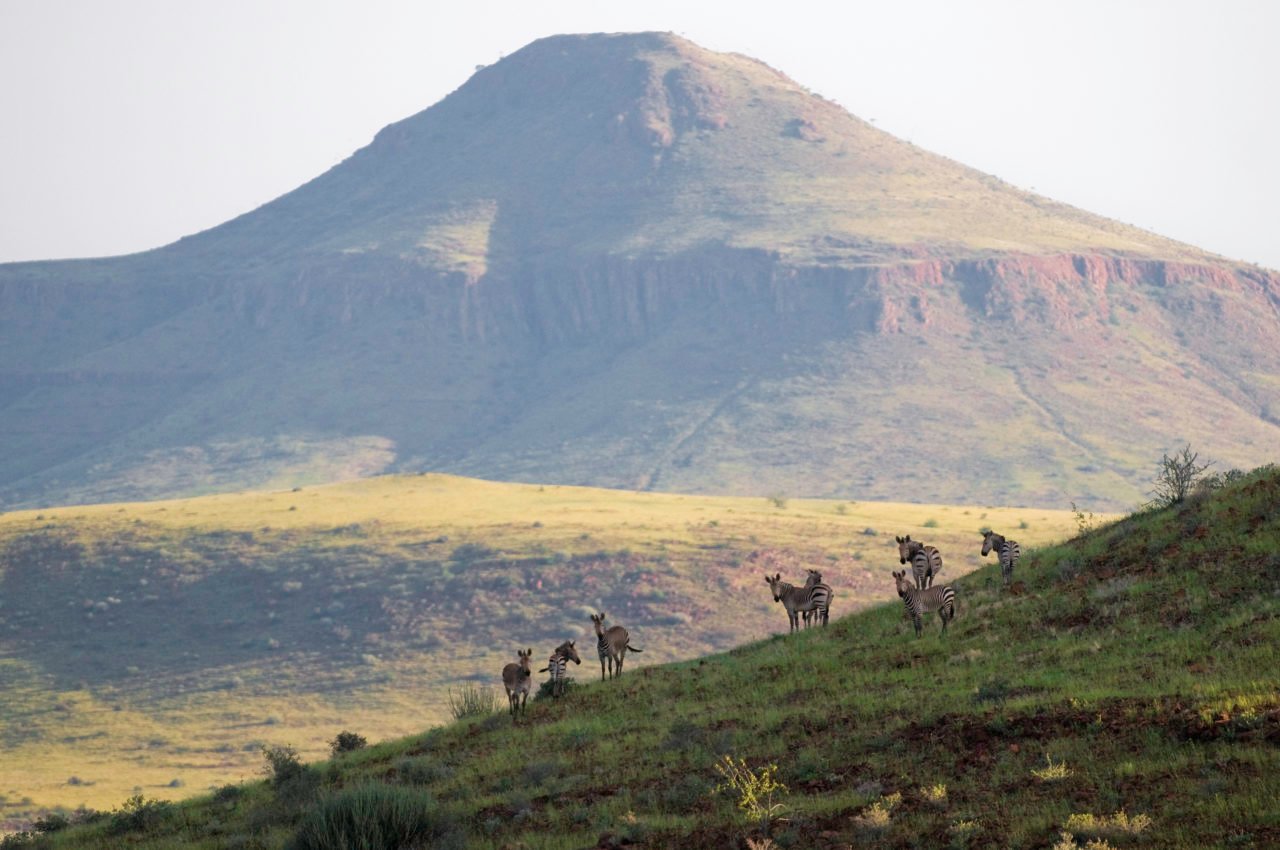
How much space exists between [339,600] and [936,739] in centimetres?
10096

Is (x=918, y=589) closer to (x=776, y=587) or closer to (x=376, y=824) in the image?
(x=776, y=587)

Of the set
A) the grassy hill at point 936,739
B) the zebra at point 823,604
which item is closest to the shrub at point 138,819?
the grassy hill at point 936,739

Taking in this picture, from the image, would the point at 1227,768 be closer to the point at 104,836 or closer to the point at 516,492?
the point at 104,836

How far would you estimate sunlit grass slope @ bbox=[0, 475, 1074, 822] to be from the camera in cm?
9556

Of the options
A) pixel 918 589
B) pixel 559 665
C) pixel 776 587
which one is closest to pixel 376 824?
pixel 559 665

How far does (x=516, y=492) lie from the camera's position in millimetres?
147500

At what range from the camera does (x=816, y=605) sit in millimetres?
33594

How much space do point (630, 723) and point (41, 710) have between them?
3324 inches

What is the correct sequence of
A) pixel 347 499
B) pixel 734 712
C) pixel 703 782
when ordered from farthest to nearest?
pixel 347 499 < pixel 734 712 < pixel 703 782

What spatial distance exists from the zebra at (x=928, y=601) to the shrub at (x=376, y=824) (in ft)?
35.9

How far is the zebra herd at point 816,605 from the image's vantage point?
1134 inches

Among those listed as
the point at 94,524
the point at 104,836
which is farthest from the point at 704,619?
the point at 104,836

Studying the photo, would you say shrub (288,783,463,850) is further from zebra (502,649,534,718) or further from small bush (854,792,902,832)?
zebra (502,649,534,718)

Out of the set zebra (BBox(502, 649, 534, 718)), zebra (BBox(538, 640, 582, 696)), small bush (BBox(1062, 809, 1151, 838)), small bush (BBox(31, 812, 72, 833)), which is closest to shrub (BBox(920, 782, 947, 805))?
small bush (BBox(1062, 809, 1151, 838))
